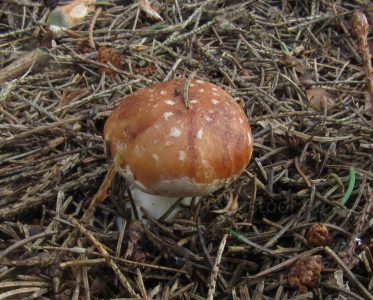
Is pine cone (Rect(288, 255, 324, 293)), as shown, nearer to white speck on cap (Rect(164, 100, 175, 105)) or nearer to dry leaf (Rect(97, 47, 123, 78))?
white speck on cap (Rect(164, 100, 175, 105))

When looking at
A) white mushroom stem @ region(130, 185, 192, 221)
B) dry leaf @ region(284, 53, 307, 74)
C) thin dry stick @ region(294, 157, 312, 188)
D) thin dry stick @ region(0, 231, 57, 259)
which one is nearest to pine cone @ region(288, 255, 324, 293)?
thin dry stick @ region(294, 157, 312, 188)

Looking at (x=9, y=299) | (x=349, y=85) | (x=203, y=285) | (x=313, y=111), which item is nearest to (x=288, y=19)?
(x=349, y=85)

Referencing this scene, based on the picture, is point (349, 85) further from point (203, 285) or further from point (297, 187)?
point (203, 285)

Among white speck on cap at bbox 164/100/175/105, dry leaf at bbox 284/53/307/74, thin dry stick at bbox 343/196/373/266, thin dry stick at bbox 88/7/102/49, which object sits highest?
white speck on cap at bbox 164/100/175/105

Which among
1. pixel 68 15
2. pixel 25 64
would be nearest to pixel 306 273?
pixel 25 64

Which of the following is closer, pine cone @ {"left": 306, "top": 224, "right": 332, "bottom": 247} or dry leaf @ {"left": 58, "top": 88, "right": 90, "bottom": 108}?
pine cone @ {"left": 306, "top": 224, "right": 332, "bottom": 247}

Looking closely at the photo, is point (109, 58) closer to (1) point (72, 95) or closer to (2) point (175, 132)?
(1) point (72, 95)

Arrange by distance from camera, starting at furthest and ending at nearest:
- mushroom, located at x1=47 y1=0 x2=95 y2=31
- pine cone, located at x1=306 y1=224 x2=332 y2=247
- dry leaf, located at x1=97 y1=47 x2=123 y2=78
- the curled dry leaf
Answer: mushroom, located at x1=47 y1=0 x2=95 y2=31 → dry leaf, located at x1=97 y1=47 x2=123 y2=78 → the curled dry leaf → pine cone, located at x1=306 y1=224 x2=332 y2=247
